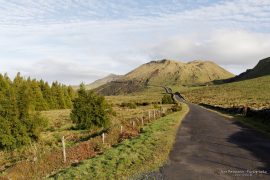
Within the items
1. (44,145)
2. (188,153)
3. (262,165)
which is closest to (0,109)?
(44,145)

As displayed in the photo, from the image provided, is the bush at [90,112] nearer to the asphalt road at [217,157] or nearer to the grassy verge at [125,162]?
the asphalt road at [217,157]

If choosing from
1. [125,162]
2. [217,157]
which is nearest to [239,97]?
[217,157]

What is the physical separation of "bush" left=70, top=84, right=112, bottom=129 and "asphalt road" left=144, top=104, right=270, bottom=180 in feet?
49.1

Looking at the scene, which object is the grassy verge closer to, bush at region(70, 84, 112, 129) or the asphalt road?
the asphalt road

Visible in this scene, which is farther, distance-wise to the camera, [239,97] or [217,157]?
[239,97]

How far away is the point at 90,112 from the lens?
127 ft

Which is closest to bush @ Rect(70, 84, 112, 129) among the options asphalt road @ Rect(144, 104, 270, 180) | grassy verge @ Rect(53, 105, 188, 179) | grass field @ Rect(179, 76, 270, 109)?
asphalt road @ Rect(144, 104, 270, 180)

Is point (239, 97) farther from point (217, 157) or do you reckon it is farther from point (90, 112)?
point (217, 157)

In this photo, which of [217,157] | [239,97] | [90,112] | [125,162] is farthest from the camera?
[239,97]

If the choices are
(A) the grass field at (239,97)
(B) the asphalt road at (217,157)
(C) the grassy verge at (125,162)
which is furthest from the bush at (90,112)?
(A) the grass field at (239,97)

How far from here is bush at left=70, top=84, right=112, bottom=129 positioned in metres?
38.7

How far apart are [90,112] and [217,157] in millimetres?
23452

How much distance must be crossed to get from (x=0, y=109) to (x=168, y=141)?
15.3m

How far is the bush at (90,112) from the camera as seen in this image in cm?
3869
